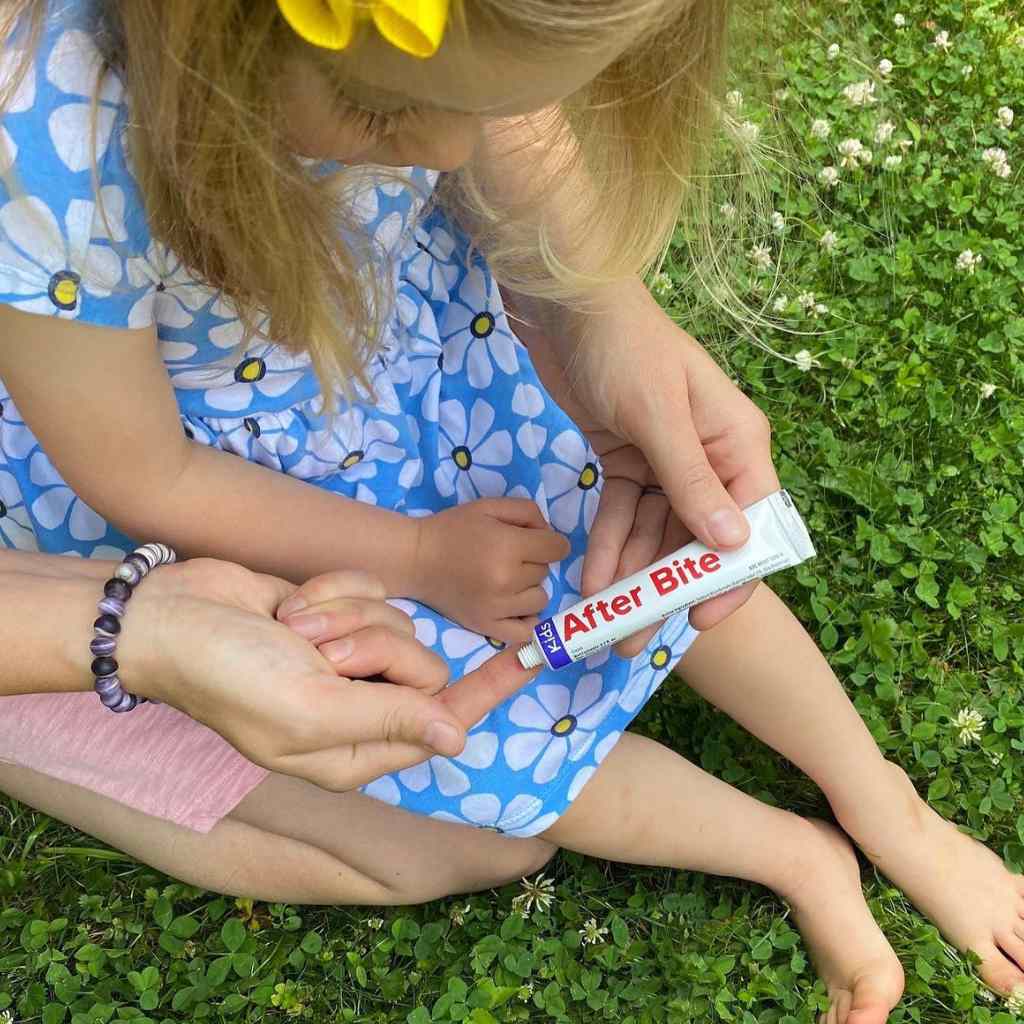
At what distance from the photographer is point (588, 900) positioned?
4.92 feet

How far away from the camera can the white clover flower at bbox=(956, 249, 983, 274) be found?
1896mm

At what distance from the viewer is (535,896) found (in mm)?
1487

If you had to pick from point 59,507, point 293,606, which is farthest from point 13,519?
point 293,606

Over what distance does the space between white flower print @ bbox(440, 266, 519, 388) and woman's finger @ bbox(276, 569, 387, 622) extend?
283mm

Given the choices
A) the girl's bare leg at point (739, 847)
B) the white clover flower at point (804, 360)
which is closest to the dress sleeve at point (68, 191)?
the girl's bare leg at point (739, 847)

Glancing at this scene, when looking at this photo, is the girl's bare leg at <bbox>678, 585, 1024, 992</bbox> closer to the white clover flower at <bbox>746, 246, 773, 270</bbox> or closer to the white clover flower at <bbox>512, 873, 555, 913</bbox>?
the white clover flower at <bbox>512, 873, 555, 913</bbox>

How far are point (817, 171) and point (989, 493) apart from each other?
2.18ft

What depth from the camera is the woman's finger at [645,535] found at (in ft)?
4.02

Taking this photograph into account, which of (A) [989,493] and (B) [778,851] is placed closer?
(B) [778,851]

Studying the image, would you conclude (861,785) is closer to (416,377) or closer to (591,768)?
(591,768)

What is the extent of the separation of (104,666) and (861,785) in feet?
2.91

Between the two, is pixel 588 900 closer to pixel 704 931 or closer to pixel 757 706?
pixel 704 931

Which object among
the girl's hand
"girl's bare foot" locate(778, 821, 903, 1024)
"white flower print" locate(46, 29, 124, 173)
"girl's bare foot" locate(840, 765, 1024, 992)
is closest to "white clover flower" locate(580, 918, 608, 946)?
"girl's bare foot" locate(778, 821, 903, 1024)

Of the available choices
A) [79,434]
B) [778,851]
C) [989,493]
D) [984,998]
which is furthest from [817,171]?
[79,434]
